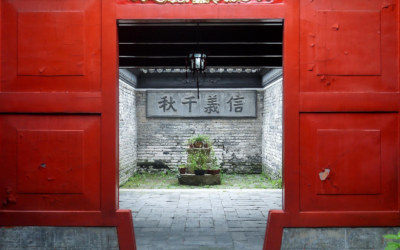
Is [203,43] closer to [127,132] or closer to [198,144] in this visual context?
[198,144]

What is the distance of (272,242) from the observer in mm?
2803

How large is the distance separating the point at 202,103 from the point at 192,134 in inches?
41.9

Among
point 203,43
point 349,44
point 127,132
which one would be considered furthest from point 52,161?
point 127,132

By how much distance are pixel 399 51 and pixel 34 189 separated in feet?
11.6

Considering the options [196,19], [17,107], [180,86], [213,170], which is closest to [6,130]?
[17,107]

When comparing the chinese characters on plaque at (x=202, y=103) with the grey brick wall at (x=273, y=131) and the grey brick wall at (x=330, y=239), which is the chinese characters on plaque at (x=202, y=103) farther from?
the grey brick wall at (x=330, y=239)

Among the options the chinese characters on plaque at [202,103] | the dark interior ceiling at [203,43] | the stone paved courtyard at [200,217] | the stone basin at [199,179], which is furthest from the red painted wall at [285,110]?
the chinese characters on plaque at [202,103]

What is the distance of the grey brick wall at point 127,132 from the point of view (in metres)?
8.38

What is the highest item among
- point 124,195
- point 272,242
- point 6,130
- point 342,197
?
point 6,130

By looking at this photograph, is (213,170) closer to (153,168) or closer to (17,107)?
(153,168)

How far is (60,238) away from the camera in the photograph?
2.81m

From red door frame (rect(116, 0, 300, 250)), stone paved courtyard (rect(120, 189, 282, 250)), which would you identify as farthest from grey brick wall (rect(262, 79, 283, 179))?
red door frame (rect(116, 0, 300, 250))

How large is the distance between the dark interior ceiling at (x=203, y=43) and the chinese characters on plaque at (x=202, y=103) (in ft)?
12.6

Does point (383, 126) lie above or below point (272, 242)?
above
